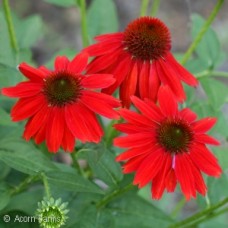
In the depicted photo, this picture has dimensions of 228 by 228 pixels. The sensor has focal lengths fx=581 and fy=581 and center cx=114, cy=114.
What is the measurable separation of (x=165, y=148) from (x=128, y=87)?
0.45 ft

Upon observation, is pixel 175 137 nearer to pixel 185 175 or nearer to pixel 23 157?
pixel 185 175

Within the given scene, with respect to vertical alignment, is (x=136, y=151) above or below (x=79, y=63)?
Result: below

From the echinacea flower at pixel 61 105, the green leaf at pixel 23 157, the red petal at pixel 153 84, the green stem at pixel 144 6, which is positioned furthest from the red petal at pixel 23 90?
the green stem at pixel 144 6

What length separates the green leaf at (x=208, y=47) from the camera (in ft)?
4.83

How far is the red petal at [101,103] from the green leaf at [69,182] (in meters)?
0.12

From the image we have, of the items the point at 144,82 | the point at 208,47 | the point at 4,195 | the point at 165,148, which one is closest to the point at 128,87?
the point at 144,82

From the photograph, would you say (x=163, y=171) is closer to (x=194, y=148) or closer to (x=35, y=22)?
(x=194, y=148)

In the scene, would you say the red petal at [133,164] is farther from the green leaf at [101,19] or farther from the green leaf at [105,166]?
the green leaf at [101,19]

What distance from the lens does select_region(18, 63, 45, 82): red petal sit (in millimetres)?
1040

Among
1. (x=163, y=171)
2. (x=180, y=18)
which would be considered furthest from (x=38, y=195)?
(x=180, y=18)

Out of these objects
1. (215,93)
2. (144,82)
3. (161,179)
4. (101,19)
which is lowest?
(161,179)

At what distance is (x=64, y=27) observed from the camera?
9.76ft

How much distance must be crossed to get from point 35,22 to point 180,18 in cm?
163

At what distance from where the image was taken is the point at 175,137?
102 centimetres
